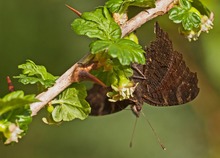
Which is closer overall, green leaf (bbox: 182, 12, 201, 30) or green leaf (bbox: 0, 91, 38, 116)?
green leaf (bbox: 0, 91, 38, 116)

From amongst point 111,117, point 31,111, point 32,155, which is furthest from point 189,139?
point 31,111

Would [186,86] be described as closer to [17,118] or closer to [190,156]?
[17,118]

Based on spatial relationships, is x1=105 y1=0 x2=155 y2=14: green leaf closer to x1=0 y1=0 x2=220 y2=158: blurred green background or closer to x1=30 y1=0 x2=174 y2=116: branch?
x1=30 y1=0 x2=174 y2=116: branch

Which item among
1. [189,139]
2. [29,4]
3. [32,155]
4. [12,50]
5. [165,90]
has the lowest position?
[32,155]

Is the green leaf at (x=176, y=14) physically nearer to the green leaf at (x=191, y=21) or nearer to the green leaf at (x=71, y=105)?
the green leaf at (x=191, y=21)

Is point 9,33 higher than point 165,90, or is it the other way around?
point 165,90

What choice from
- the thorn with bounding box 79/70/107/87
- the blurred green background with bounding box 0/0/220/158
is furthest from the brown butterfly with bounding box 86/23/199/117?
the blurred green background with bounding box 0/0/220/158

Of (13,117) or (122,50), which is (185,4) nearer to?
(122,50)
